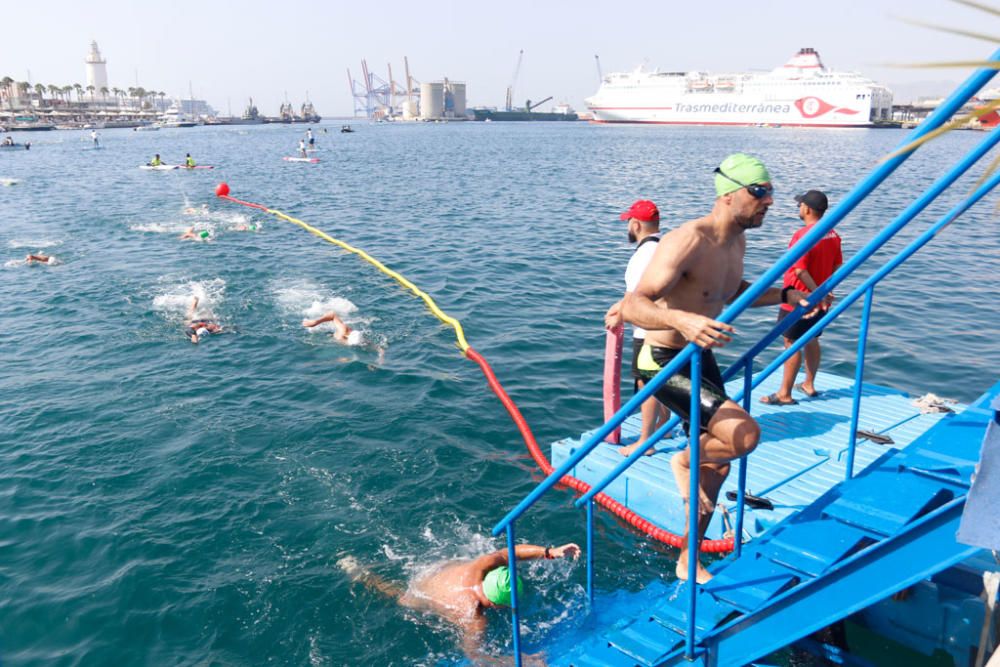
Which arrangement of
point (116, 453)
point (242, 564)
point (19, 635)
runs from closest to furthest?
point (19, 635) → point (242, 564) → point (116, 453)

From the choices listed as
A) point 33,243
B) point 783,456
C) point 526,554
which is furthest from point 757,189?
point 33,243

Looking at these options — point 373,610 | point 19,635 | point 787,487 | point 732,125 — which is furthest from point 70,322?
point 732,125

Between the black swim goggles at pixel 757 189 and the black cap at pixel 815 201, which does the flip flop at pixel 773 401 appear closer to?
the black cap at pixel 815 201

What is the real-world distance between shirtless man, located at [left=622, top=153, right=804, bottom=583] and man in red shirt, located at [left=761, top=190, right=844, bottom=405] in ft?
8.58

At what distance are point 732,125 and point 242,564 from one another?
131392mm

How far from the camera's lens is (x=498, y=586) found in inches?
243

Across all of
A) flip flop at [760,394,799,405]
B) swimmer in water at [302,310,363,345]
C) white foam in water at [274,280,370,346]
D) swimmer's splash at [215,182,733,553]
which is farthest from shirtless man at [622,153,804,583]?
white foam in water at [274,280,370,346]

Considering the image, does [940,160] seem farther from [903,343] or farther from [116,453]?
[116,453]

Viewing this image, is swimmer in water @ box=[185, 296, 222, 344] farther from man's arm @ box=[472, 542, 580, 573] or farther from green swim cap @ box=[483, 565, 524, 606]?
green swim cap @ box=[483, 565, 524, 606]

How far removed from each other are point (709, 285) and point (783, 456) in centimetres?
389

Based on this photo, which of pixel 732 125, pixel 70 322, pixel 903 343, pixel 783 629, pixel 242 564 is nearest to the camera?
pixel 783 629

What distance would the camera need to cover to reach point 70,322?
15.5 m

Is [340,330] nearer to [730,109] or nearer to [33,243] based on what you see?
[33,243]

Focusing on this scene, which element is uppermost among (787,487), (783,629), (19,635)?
(783,629)
